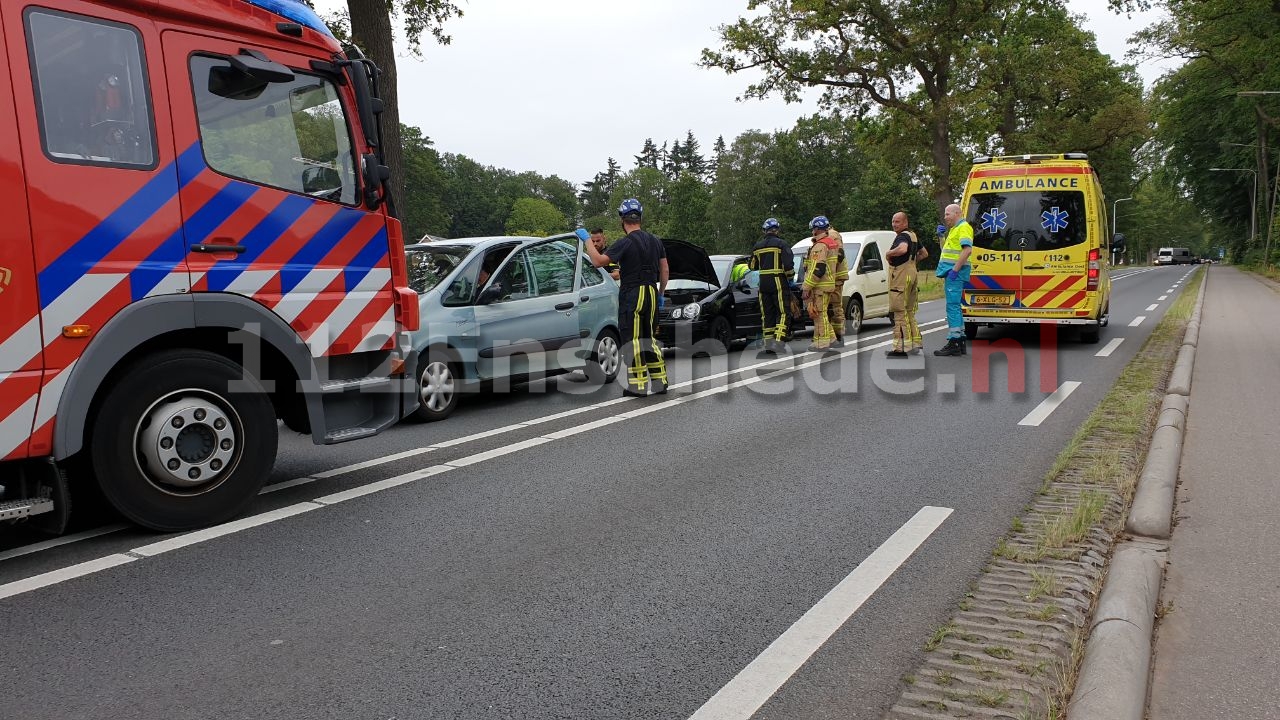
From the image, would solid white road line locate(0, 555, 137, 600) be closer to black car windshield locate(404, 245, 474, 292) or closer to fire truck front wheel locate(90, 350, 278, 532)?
fire truck front wheel locate(90, 350, 278, 532)

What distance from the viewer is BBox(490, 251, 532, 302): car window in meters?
8.75

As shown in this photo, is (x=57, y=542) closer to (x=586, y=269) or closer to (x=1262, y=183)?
(x=586, y=269)

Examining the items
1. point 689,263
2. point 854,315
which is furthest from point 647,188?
point 689,263

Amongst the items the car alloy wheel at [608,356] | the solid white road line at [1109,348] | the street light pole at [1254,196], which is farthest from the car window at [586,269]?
the street light pole at [1254,196]

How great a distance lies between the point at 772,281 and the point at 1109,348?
4.87 metres

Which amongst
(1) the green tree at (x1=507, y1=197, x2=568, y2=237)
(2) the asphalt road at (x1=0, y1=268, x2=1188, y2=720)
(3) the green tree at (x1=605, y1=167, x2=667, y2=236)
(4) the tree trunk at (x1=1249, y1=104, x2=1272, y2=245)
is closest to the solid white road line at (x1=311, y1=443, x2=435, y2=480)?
(2) the asphalt road at (x1=0, y1=268, x2=1188, y2=720)

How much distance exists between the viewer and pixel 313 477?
6.00 metres

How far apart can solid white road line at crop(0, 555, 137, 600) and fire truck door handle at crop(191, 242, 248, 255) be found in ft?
5.08

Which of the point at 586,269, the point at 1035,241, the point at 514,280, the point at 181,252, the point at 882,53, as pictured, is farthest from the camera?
the point at 882,53

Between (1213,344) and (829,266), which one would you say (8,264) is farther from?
(1213,344)

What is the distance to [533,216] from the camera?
133 m

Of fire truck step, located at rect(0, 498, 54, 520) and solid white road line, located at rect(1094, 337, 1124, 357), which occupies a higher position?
fire truck step, located at rect(0, 498, 54, 520)

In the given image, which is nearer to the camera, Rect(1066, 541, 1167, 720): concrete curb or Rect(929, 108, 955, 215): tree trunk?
Rect(1066, 541, 1167, 720): concrete curb

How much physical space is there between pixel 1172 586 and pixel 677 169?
144925 mm
